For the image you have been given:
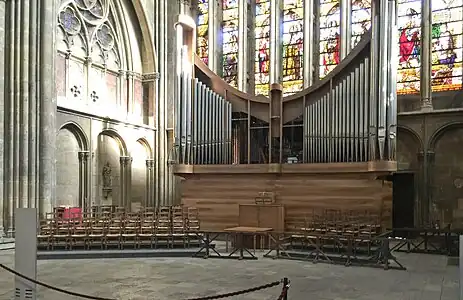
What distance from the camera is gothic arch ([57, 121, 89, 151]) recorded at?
632 inches

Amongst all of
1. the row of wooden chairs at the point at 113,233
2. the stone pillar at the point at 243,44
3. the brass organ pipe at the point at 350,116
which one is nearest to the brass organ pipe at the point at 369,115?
the brass organ pipe at the point at 350,116

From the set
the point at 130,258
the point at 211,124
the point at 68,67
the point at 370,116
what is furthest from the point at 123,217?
the point at 370,116

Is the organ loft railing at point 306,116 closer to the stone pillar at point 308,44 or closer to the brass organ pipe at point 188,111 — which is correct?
the brass organ pipe at point 188,111

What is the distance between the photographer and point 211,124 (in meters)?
15.9

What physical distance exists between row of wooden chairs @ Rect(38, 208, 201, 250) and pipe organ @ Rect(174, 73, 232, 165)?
9.88 feet

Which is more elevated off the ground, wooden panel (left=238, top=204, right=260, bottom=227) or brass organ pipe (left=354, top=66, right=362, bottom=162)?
brass organ pipe (left=354, top=66, right=362, bottom=162)

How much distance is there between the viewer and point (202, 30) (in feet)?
70.4

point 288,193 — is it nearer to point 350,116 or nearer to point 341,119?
point 341,119

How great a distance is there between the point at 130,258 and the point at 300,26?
38.0 ft

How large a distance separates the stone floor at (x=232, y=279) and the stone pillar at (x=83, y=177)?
500cm

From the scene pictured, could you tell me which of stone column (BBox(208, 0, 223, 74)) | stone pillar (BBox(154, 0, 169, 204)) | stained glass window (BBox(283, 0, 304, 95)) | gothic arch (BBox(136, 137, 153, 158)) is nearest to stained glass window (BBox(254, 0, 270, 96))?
stained glass window (BBox(283, 0, 304, 95))

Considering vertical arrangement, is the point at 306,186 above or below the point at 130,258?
above

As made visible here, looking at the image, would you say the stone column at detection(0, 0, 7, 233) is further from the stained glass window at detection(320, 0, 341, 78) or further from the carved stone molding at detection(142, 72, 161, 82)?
the stained glass window at detection(320, 0, 341, 78)

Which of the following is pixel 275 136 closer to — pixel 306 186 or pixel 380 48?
pixel 306 186
